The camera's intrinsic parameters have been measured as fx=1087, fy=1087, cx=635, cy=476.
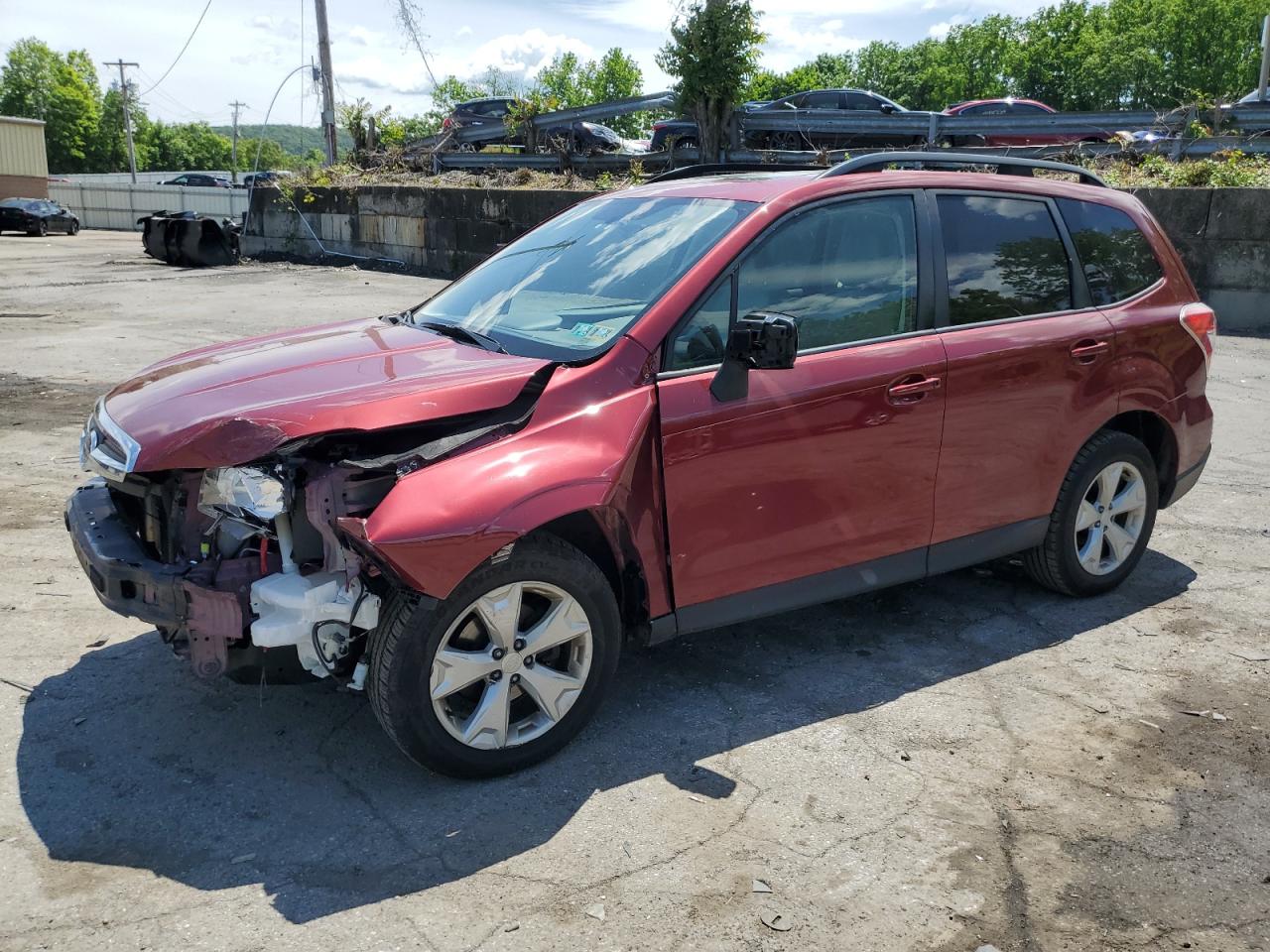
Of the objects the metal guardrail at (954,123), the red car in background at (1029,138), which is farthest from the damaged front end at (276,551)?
the red car in background at (1029,138)

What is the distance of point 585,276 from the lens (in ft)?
13.6

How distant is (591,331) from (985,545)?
6.33ft

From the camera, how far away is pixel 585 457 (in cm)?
337

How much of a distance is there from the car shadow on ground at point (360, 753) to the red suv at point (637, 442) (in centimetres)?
22

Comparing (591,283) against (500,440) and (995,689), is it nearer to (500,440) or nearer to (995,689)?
(500,440)

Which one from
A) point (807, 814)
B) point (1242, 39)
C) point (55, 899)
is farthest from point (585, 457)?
point (1242, 39)

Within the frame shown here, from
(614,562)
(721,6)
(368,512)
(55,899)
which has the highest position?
(721,6)

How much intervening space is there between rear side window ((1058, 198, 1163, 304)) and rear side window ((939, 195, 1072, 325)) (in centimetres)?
13

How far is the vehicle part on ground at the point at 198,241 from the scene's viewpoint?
2189cm

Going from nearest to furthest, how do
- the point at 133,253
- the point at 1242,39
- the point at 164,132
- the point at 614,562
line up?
the point at 614,562, the point at 133,253, the point at 1242,39, the point at 164,132

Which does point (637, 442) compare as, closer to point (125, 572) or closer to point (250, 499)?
point (250, 499)

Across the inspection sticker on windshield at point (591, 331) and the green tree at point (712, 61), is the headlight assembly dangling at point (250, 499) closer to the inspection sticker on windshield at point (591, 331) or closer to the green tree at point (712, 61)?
the inspection sticker on windshield at point (591, 331)

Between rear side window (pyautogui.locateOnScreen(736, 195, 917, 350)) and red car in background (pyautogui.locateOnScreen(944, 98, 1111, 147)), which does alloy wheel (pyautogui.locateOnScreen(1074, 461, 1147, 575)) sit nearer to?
rear side window (pyautogui.locateOnScreen(736, 195, 917, 350))

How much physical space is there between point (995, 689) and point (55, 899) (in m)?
3.18
